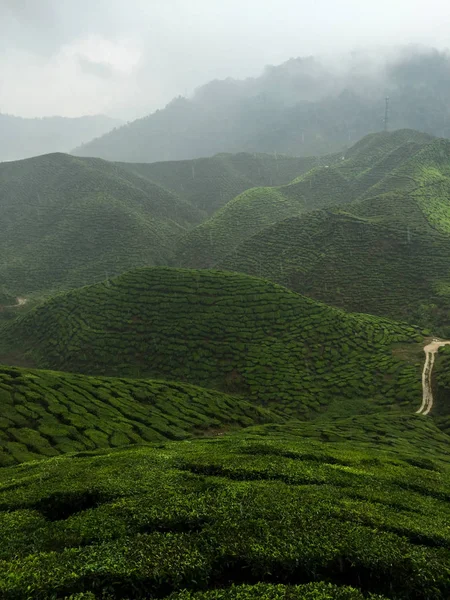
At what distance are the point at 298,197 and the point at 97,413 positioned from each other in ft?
373

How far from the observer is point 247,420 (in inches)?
1150

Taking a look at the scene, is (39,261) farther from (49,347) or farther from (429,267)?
(429,267)

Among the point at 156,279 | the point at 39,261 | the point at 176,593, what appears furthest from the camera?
the point at 39,261

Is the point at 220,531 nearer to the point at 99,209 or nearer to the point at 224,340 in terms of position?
the point at 224,340

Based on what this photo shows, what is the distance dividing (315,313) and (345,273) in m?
20.4

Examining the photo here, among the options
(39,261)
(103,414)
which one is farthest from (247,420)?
(39,261)

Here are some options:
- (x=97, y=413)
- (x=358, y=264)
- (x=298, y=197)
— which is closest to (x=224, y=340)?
(x=97, y=413)

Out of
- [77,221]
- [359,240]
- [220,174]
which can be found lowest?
[359,240]

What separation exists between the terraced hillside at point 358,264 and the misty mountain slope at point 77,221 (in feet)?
117

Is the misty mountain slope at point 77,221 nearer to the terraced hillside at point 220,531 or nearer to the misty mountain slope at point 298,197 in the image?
the misty mountain slope at point 298,197

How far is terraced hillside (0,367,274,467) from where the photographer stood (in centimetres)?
1934

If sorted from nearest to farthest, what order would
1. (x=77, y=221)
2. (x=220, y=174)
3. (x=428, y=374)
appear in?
(x=428, y=374) < (x=77, y=221) < (x=220, y=174)

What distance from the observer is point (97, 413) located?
23.5m

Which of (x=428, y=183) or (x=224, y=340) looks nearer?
(x=224, y=340)
